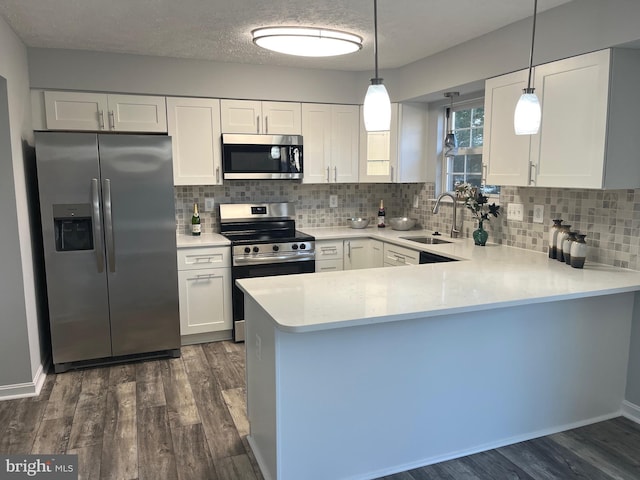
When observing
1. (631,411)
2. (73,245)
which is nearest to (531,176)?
(631,411)

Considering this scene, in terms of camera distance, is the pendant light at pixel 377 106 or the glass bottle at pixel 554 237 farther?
the glass bottle at pixel 554 237

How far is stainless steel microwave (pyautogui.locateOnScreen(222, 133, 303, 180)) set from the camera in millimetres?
4191

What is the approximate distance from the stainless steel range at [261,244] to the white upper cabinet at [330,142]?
1.60 feet

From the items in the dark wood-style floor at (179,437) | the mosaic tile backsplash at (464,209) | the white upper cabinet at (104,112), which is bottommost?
the dark wood-style floor at (179,437)

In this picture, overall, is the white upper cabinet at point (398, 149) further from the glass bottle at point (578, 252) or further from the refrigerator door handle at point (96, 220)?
the refrigerator door handle at point (96, 220)

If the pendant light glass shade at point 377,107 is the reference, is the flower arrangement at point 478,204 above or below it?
below

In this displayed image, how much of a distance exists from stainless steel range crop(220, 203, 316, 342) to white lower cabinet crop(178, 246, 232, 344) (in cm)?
8

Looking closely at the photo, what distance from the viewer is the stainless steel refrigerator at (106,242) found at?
3332 mm

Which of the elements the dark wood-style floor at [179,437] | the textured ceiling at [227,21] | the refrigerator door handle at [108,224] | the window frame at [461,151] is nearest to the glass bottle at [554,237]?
the window frame at [461,151]

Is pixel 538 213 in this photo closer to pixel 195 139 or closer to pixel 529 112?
pixel 529 112

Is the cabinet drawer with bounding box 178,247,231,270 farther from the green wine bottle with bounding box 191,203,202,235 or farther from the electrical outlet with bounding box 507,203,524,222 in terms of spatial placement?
the electrical outlet with bounding box 507,203,524,222

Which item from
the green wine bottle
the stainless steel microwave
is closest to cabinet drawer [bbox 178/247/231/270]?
the green wine bottle

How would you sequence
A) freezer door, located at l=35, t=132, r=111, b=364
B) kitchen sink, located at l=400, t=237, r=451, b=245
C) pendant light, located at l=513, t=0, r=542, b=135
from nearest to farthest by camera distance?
pendant light, located at l=513, t=0, r=542, b=135 < freezer door, located at l=35, t=132, r=111, b=364 < kitchen sink, located at l=400, t=237, r=451, b=245

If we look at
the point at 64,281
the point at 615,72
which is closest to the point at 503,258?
the point at 615,72
